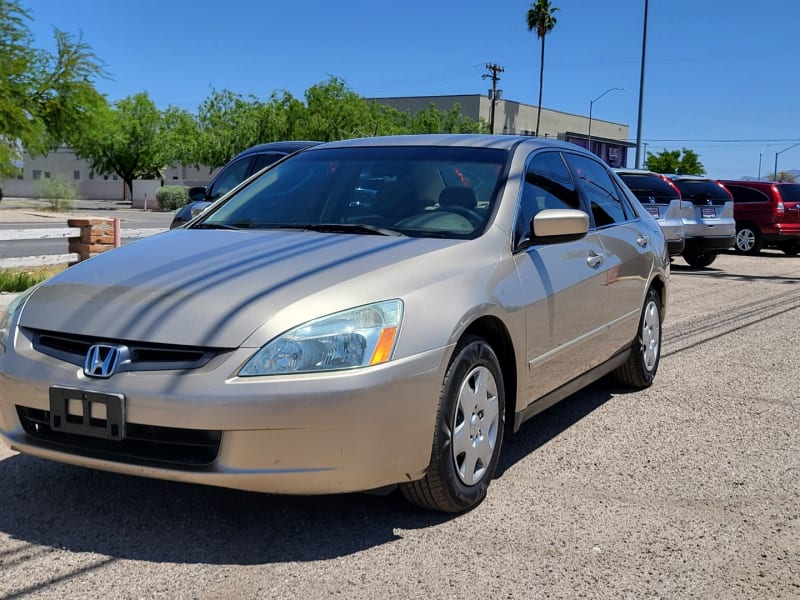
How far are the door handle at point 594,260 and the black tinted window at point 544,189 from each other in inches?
12.2

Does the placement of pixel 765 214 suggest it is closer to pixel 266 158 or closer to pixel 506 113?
pixel 266 158

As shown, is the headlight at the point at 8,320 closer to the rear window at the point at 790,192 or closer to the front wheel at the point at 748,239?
the front wheel at the point at 748,239

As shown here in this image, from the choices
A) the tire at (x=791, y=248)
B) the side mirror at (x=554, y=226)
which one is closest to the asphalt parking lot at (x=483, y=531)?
the side mirror at (x=554, y=226)

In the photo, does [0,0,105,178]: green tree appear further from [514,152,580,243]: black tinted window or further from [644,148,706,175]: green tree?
[644,148,706,175]: green tree

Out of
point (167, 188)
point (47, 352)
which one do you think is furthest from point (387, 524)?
point (167, 188)

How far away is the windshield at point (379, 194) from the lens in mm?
4453

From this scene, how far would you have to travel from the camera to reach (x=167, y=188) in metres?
52.3

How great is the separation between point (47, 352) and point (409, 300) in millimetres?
1411

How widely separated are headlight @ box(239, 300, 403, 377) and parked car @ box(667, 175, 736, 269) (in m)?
→ 13.5

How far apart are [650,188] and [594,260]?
429 inches

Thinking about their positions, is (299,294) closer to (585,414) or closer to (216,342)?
(216,342)

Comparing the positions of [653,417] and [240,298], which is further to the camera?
[653,417]

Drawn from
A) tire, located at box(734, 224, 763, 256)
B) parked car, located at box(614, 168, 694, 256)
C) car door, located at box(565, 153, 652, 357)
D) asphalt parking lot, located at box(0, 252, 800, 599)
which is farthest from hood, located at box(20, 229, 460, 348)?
tire, located at box(734, 224, 763, 256)

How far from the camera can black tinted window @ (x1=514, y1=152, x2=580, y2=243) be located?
4590mm
